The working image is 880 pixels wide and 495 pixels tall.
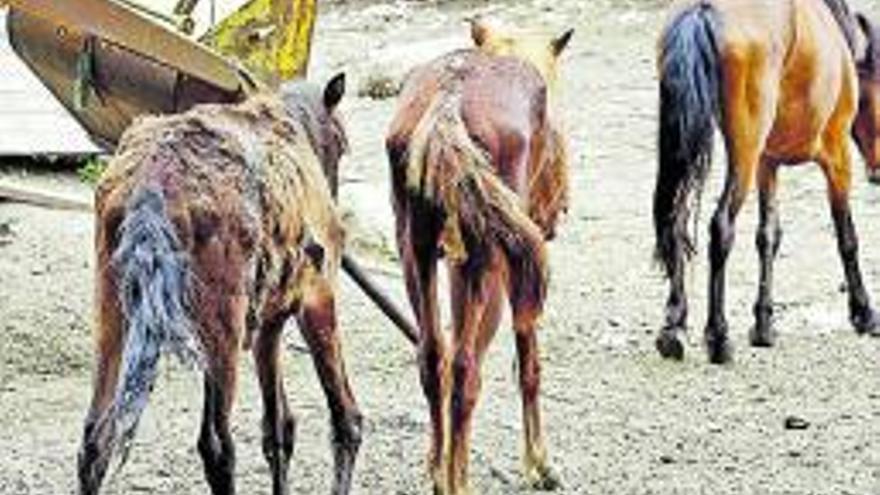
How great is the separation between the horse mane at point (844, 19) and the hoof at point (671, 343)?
1.86 metres

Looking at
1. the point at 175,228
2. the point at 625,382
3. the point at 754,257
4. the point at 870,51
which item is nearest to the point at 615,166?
the point at 754,257

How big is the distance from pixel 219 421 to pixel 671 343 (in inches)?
157

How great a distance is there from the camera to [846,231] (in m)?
10.6

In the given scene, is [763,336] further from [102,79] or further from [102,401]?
[102,401]

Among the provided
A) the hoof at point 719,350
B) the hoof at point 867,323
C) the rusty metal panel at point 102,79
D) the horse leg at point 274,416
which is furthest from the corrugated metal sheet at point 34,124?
the horse leg at point 274,416

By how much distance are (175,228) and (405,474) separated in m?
2.12

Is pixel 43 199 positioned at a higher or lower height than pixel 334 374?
higher

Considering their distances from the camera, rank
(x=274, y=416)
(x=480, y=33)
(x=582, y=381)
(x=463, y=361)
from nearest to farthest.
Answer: (x=463, y=361) → (x=274, y=416) → (x=480, y=33) → (x=582, y=381)

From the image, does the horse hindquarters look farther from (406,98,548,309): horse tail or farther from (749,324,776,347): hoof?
(749,324,776,347): hoof

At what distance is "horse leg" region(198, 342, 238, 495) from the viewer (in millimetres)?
6074

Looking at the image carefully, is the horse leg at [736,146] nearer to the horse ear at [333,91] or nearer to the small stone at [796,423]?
the small stone at [796,423]

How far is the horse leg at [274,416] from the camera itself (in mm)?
7066

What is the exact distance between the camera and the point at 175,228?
605 cm

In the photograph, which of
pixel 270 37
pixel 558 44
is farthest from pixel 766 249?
pixel 270 37
